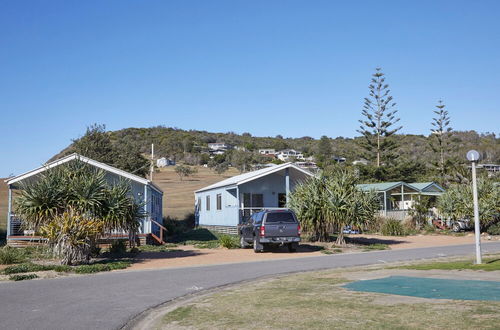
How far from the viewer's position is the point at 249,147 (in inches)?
5148

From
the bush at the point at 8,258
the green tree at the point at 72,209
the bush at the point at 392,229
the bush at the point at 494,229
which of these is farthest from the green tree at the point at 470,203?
the bush at the point at 8,258

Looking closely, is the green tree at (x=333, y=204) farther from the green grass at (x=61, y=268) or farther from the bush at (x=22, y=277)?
the bush at (x=22, y=277)

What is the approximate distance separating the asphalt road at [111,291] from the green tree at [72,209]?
228cm

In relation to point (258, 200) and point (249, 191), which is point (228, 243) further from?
point (258, 200)

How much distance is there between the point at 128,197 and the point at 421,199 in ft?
82.9

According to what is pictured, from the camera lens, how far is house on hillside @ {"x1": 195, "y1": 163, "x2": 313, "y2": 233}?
31188 millimetres

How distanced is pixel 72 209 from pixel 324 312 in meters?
11.1

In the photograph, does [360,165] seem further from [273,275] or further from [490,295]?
[490,295]

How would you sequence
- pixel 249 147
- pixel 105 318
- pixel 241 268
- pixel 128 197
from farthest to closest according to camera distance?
pixel 249 147, pixel 128 197, pixel 241 268, pixel 105 318

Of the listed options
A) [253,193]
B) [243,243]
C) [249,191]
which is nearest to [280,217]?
[243,243]

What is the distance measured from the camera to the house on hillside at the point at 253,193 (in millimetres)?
31188

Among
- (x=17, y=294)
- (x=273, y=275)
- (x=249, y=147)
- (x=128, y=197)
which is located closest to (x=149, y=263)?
(x=128, y=197)

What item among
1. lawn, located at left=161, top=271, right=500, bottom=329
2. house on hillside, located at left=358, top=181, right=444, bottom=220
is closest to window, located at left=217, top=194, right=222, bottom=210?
house on hillside, located at left=358, top=181, right=444, bottom=220

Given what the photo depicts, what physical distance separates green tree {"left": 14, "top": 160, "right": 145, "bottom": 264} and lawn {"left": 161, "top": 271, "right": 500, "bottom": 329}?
745 cm
